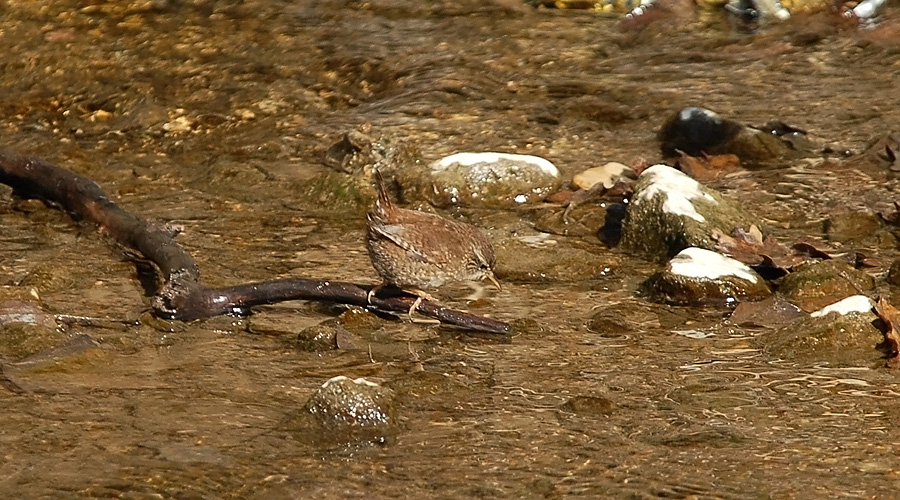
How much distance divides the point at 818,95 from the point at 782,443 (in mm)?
5403

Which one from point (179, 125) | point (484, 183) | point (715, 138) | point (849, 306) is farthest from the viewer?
point (179, 125)

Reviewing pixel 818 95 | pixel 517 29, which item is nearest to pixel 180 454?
pixel 818 95

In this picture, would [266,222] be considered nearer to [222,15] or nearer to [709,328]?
[709,328]

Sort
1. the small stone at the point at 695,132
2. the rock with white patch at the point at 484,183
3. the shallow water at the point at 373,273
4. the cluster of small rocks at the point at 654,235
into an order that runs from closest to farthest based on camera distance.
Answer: the shallow water at the point at 373,273 < the cluster of small rocks at the point at 654,235 < the rock with white patch at the point at 484,183 < the small stone at the point at 695,132

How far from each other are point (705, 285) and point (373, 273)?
1.61 metres

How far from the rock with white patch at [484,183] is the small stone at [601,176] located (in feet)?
0.45

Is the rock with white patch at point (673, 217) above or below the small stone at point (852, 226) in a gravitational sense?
above

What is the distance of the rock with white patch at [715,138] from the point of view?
8.03 meters

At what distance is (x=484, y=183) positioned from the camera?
7504 millimetres

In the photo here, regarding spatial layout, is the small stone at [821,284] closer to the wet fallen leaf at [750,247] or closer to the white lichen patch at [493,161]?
the wet fallen leaf at [750,247]

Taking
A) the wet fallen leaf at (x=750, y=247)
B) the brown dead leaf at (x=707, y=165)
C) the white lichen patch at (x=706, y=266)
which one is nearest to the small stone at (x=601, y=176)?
the brown dead leaf at (x=707, y=165)

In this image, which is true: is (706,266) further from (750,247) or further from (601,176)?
(601,176)

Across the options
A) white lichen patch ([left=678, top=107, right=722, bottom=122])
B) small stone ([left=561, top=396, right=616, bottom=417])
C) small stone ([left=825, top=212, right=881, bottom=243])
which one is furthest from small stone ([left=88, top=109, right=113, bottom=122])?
small stone ([left=561, top=396, right=616, bottom=417])

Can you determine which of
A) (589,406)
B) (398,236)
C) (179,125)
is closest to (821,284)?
(589,406)
